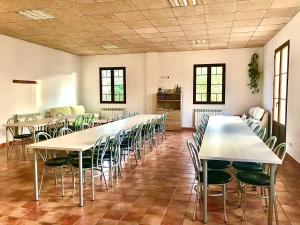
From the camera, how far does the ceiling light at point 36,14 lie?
16.0 ft

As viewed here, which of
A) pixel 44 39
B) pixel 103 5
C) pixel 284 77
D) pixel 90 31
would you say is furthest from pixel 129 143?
pixel 44 39

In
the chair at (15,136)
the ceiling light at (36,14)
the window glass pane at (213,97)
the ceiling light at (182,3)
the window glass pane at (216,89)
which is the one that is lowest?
the chair at (15,136)

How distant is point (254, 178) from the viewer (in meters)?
2.76

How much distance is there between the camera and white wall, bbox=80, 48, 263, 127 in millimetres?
9086

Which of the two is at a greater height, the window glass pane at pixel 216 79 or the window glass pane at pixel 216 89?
the window glass pane at pixel 216 79

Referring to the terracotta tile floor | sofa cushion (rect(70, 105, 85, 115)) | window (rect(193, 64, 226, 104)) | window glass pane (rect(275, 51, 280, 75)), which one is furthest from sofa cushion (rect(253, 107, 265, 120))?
sofa cushion (rect(70, 105, 85, 115))

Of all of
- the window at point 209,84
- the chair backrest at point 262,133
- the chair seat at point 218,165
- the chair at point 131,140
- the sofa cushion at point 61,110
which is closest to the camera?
the chair seat at point 218,165

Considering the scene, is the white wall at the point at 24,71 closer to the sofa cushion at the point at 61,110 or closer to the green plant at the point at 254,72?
the sofa cushion at the point at 61,110

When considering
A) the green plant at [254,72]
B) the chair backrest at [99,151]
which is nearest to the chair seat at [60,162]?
the chair backrest at [99,151]

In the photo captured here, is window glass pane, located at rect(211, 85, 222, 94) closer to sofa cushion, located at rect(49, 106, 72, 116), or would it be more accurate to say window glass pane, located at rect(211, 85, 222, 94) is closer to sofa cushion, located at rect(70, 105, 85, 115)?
sofa cushion, located at rect(70, 105, 85, 115)

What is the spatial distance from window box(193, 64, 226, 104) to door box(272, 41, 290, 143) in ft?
7.59

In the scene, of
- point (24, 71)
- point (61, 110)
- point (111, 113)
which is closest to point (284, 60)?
point (111, 113)

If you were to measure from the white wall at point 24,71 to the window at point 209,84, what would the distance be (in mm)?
5014

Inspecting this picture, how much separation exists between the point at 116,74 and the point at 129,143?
20.1 ft
